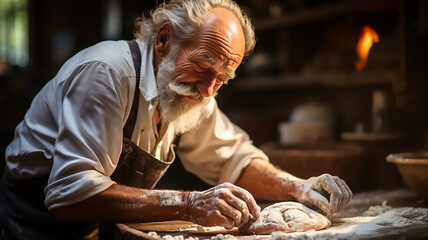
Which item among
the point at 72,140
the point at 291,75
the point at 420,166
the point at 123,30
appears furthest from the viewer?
the point at 123,30

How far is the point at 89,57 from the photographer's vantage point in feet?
6.60

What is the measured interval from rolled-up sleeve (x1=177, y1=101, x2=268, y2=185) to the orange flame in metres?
1.32

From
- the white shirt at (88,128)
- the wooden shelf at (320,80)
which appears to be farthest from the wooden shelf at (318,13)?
the white shirt at (88,128)

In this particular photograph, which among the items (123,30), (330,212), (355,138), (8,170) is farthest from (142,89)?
(123,30)

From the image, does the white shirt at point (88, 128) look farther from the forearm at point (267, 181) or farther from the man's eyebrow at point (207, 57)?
the man's eyebrow at point (207, 57)

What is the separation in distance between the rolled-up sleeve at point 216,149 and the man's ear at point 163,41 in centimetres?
50

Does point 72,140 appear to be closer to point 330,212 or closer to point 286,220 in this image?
point 286,220

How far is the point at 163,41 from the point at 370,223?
1.28 meters

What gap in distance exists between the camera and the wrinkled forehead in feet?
6.67

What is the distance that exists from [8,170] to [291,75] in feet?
9.20

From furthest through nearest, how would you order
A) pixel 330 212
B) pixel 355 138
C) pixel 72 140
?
pixel 355 138
pixel 330 212
pixel 72 140

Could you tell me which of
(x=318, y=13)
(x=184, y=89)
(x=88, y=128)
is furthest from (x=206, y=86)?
(x=318, y=13)

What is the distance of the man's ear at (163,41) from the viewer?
2191mm

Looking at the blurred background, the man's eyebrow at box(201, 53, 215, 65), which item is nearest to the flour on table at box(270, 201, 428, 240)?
the blurred background
